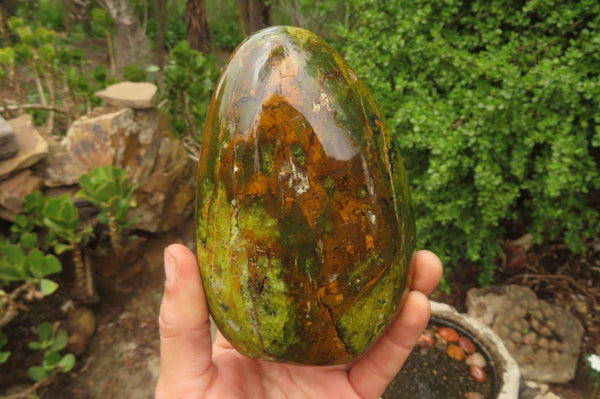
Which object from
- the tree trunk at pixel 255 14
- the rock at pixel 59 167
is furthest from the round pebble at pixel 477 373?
the tree trunk at pixel 255 14

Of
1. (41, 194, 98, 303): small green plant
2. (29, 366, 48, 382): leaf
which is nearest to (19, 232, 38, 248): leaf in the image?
(41, 194, 98, 303): small green plant

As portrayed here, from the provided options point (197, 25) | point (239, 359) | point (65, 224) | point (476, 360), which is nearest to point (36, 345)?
point (65, 224)

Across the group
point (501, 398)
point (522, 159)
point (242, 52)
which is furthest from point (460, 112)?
point (242, 52)

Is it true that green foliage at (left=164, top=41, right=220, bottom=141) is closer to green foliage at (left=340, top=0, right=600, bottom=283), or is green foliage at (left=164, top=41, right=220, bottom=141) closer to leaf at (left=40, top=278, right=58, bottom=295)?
green foliage at (left=340, top=0, right=600, bottom=283)

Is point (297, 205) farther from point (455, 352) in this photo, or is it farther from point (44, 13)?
point (44, 13)

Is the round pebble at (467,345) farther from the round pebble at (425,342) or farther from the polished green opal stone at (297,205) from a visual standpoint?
the polished green opal stone at (297,205)

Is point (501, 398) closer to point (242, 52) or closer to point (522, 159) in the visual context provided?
point (522, 159)
